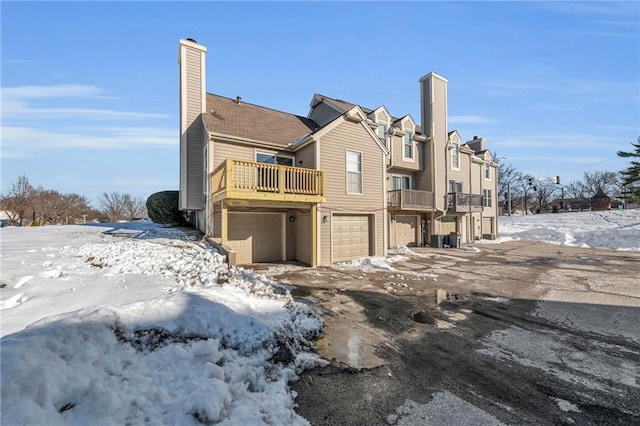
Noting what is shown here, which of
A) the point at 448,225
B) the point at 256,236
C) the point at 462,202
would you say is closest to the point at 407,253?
the point at 448,225

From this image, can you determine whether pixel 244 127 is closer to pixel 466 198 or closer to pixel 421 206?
pixel 421 206

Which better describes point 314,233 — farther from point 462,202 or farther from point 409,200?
point 462,202

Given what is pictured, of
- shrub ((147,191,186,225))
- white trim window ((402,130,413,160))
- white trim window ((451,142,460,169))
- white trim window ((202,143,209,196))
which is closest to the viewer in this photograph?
white trim window ((202,143,209,196))

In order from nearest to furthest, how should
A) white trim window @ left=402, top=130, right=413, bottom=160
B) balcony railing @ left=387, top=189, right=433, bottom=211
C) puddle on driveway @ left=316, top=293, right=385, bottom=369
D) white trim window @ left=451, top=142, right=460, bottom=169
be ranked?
puddle on driveway @ left=316, top=293, right=385, bottom=369, balcony railing @ left=387, top=189, right=433, bottom=211, white trim window @ left=402, top=130, right=413, bottom=160, white trim window @ left=451, top=142, right=460, bottom=169

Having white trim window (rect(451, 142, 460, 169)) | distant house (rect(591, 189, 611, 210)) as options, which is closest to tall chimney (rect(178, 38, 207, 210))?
white trim window (rect(451, 142, 460, 169))

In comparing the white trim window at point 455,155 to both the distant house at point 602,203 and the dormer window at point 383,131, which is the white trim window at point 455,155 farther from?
the distant house at point 602,203

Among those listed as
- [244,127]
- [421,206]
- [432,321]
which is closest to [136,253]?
[244,127]

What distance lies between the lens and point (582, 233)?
74.2 ft

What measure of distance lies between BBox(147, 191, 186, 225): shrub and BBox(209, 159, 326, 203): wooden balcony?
23.2ft

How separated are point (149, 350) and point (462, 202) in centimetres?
2123

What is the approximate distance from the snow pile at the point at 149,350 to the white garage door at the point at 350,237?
6.46 metres

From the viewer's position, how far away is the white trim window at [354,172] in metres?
13.3

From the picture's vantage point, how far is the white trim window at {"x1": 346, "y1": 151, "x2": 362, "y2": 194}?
43.7 ft

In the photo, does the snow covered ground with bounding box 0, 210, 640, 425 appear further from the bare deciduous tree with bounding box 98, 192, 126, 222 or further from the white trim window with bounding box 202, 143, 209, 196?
the bare deciduous tree with bounding box 98, 192, 126, 222
